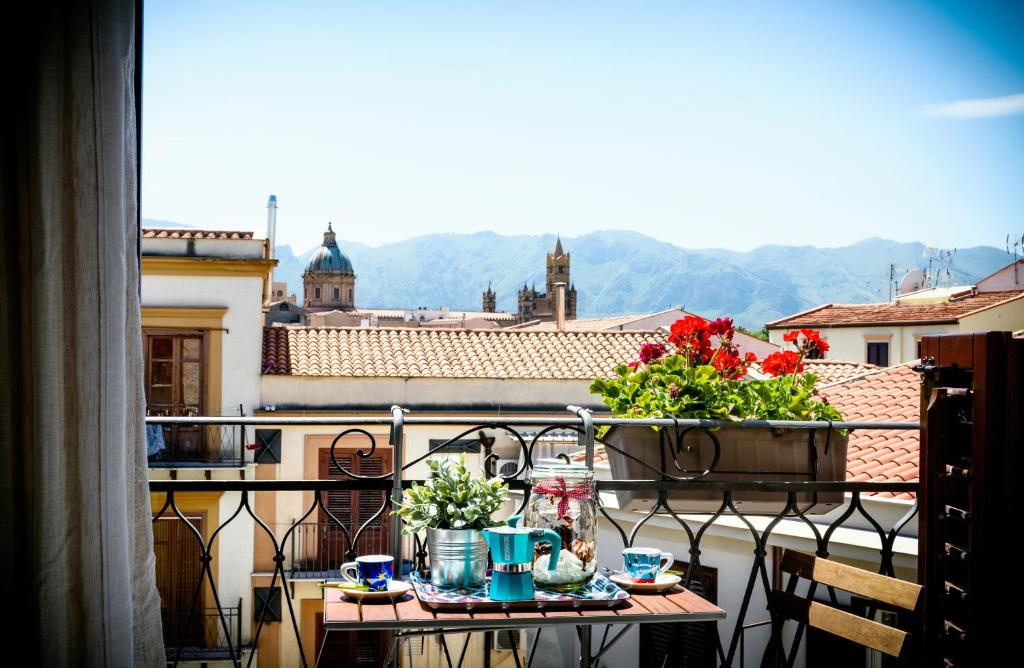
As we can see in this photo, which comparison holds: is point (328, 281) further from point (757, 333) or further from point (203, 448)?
point (203, 448)

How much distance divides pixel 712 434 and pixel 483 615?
0.91m

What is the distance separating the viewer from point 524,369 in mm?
16797

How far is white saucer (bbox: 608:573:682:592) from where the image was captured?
2.04 metres

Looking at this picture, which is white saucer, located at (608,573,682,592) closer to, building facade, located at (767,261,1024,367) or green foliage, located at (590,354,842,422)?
green foliage, located at (590,354,842,422)

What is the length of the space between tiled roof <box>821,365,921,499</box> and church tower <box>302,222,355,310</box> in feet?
285

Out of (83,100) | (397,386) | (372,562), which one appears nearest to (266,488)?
(372,562)

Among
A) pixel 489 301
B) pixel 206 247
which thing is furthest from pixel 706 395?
pixel 489 301

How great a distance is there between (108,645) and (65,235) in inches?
26.5

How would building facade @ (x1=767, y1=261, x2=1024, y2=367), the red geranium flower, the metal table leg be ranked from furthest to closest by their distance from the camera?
1. building facade @ (x1=767, y1=261, x2=1024, y2=367)
2. the red geranium flower
3. the metal table leg

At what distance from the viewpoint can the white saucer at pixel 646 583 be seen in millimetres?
2043

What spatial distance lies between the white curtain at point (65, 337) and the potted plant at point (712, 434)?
1.34m

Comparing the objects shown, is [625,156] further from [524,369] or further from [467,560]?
[467,560]

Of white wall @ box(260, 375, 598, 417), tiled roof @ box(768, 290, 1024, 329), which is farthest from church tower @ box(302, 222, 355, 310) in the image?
white wall @ box(260, 375, 598, 417)

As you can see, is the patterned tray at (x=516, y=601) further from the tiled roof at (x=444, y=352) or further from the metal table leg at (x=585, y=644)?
the tiled roof at (x=444, y=352)
